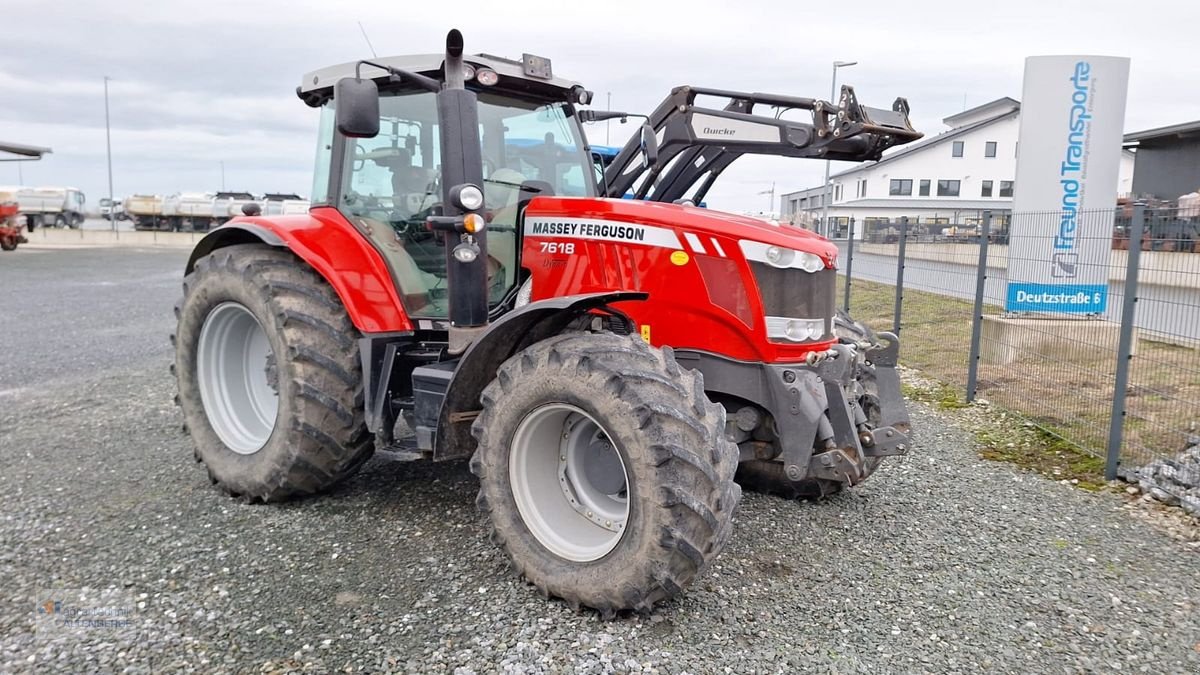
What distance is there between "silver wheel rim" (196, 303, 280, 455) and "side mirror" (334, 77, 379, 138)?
1686 millimetres

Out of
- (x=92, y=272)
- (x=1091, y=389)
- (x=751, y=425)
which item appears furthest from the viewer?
(x=92, y=272)

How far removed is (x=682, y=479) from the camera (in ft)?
10.1

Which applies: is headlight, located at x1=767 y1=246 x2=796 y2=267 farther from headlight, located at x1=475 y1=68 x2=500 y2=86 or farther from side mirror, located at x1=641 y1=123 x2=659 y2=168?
headlight, located at x1=475 y1=68 x2=500 y2=86

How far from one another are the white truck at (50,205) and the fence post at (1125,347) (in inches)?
2371

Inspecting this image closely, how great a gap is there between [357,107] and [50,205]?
60540mm

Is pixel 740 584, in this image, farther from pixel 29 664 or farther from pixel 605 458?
pixel 29 664

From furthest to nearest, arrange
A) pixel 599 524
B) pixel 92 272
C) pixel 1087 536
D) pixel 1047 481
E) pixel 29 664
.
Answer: pixel 92 272
pixel 1047 481
pixel 1087 536
pixel 599 524
pixel 29 664

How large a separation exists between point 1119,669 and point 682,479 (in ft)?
5.89

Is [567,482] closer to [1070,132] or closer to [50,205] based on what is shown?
[1070,132]

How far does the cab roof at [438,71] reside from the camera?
4199mm

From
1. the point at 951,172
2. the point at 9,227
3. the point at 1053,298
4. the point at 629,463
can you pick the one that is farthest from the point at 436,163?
the point at 951,172

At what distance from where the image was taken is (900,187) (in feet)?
157

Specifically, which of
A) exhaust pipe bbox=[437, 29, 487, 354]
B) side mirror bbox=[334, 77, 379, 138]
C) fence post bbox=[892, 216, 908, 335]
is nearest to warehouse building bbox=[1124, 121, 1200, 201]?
fence post bbox=[892, 216, 908, 335]

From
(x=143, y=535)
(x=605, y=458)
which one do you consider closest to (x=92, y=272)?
(x=143, y=535)
